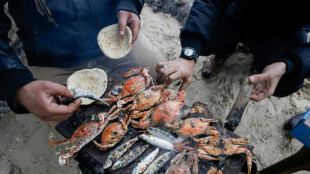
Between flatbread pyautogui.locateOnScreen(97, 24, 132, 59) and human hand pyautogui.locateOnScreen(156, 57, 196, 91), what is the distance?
0.57 m

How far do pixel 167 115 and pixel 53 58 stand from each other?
1.79m

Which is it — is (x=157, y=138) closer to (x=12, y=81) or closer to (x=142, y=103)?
(x=142, y=103)

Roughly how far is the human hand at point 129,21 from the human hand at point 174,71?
694mm

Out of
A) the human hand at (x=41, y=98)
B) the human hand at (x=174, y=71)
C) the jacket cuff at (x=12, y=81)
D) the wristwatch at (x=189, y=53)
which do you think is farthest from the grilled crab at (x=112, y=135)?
the wristwatch at (x=189, y=53)

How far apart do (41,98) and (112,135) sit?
2.30 feet

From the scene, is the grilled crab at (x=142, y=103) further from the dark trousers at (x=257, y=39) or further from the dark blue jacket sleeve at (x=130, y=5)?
the dark trousers at (x=257, y=39)

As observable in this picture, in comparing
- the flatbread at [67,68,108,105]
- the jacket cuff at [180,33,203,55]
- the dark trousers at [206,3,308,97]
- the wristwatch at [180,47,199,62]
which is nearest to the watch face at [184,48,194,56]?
the wristwatch at [180,47,199,62]

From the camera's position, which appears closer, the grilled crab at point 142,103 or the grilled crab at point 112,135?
the grilled crab at point 112,135

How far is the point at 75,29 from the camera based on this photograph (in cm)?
A: 244

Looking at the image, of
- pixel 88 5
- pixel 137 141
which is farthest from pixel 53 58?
pixel 137 141

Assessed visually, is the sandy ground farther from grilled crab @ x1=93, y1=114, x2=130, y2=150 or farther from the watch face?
grilled crab @ x1=93, y1=114, x2=130, y2=150

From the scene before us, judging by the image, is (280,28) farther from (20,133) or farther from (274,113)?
(20,133)

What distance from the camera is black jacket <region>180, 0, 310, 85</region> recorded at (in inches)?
87.0

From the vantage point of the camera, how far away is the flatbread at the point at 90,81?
7.47 ft
